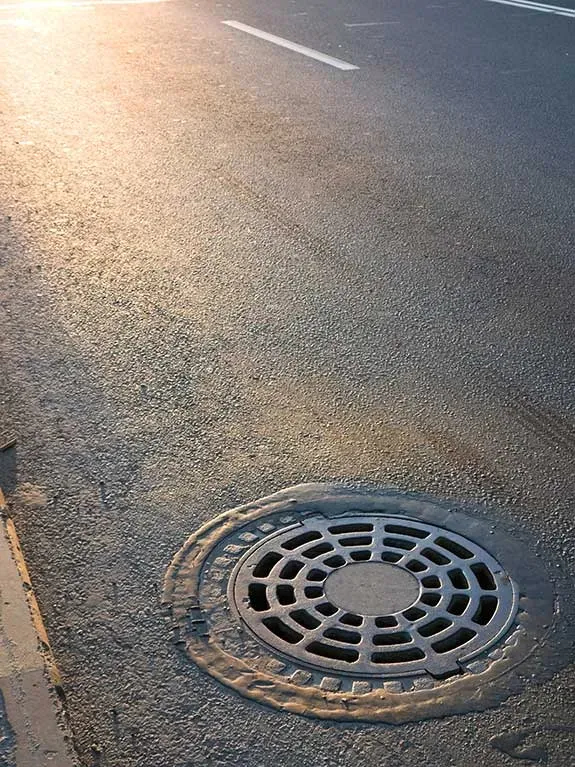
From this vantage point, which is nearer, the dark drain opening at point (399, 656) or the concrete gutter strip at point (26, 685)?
the concrete gutter strip at point (26, 685)

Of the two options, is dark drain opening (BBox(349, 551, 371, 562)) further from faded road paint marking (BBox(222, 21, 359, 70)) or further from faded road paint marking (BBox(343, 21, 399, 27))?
faded road paint marking (BBox(343, 21, 399, 27))

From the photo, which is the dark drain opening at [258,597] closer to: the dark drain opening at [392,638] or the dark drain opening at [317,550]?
the dark drain opening at [317,550]

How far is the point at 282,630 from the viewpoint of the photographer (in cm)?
337

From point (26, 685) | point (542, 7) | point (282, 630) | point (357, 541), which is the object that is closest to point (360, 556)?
point (357, 541)

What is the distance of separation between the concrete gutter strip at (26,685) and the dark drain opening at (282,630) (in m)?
0.63

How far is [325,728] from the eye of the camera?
297 cm

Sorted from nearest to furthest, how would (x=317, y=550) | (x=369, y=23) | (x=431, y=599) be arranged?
1. (x=431, y=599)
2. (x=317, y=550)
3. (x=369, y=23)

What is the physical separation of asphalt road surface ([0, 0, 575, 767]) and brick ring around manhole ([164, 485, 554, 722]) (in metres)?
0.08

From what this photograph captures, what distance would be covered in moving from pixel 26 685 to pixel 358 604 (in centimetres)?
100

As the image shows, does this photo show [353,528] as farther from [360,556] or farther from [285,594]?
[285,594]

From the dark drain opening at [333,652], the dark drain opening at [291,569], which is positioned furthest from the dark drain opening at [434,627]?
the dark drain opening at [291,569]

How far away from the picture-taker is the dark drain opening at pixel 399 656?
3.24 metres

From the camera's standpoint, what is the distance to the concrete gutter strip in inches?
110

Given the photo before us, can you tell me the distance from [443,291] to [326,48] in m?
7.31
